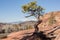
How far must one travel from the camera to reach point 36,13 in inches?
1267

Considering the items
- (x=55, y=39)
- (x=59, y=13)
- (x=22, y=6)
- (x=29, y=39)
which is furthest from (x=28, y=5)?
(x=59, y=13)

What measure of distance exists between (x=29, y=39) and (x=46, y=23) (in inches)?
544

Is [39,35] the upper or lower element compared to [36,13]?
lower

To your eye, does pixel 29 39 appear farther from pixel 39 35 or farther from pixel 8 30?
pixel 8 30

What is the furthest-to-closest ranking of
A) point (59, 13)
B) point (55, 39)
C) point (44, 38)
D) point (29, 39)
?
point (59, 13)
point (29, 39)
point (44, 38)
point (55, 39)

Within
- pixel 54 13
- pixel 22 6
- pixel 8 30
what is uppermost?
pixel 22 6

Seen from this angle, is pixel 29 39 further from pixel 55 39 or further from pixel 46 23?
pixel 46 23

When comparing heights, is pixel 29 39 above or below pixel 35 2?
below

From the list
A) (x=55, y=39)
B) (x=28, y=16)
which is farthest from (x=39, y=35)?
(x=28, y=16)

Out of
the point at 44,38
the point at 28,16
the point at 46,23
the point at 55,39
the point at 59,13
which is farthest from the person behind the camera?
the point at 59,13

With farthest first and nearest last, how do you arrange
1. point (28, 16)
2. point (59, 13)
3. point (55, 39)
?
point (59, 13)
point (28, 16)
point (55, 39)

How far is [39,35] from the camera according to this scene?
26.9 m

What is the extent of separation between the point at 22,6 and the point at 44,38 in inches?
319

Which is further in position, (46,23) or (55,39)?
(46,23)
